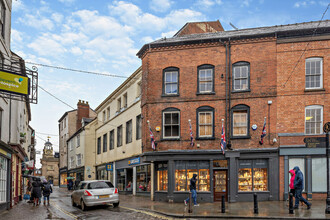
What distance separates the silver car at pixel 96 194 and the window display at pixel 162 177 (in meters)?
4.22

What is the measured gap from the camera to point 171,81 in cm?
2248

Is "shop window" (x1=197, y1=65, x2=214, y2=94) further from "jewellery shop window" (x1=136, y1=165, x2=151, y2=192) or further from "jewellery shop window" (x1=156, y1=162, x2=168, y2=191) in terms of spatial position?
"jewellery shop window" (x1=136, y1=165, x2=151, y2=192)

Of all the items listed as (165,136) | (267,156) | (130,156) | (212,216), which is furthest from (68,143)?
(212,216)

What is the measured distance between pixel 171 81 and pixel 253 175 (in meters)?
7.68

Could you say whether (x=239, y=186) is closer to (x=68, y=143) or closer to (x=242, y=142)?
(x=242, y=142)

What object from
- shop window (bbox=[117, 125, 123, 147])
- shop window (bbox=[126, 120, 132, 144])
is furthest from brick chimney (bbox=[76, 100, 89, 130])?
shop window (bbox=[126, 120, 132, 144])

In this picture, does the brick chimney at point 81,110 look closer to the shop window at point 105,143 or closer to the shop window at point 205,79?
the shop window at point 105,143

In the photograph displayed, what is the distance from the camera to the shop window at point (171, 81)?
22.3m

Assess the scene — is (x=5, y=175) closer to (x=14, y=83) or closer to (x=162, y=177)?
(x=14, y=83)

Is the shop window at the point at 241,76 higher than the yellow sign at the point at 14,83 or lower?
higher

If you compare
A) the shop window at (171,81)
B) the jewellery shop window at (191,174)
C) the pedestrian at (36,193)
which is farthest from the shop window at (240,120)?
the pedestrian at (36,193)

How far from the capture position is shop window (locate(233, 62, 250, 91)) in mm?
21078

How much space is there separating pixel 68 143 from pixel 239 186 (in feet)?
137

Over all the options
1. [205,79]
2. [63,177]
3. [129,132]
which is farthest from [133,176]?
[63,177]
